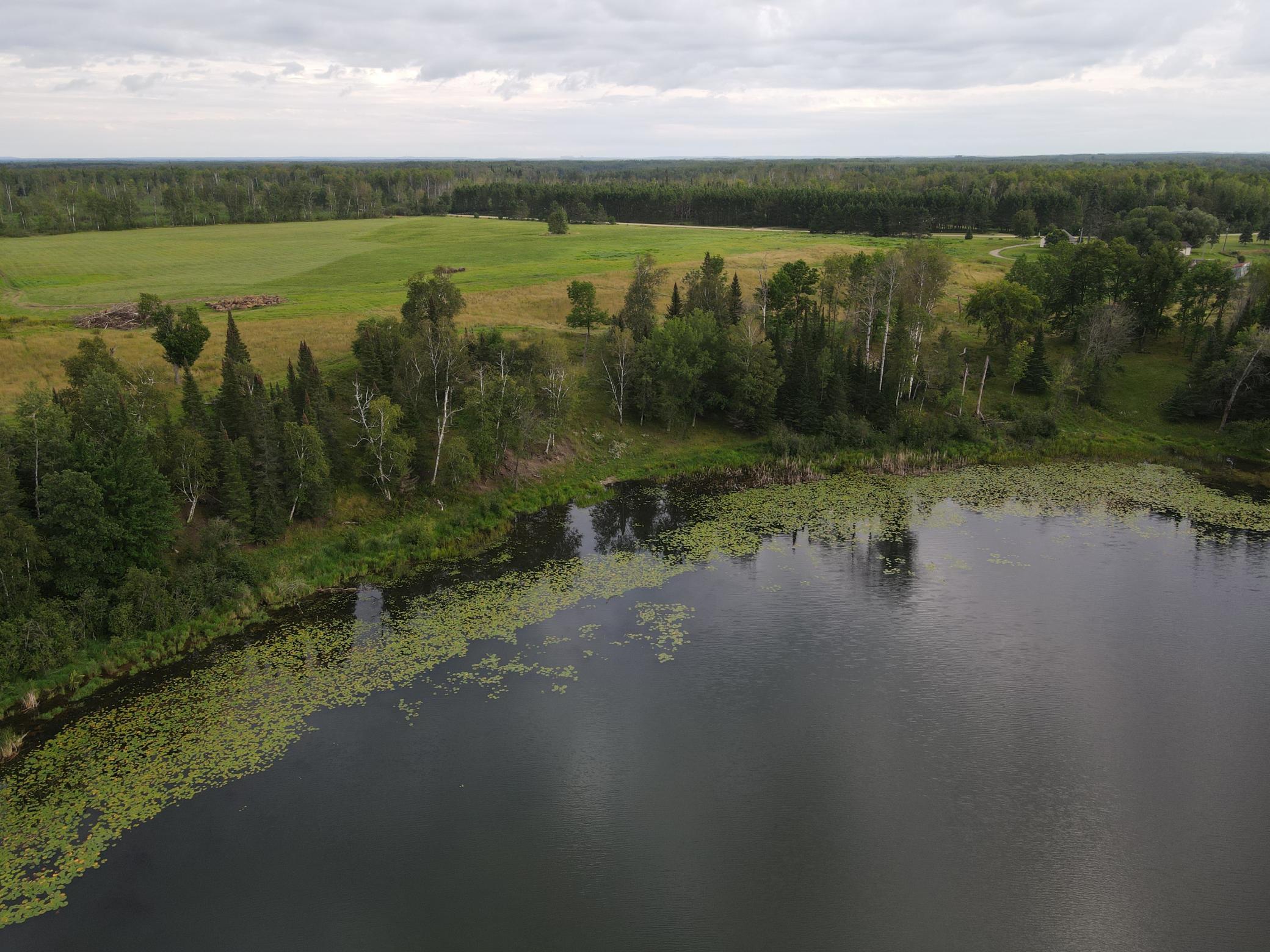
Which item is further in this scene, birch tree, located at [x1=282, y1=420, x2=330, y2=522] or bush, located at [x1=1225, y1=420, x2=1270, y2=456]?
bush, located at [x1=1225, y1=420, x2=1270, y2=456]

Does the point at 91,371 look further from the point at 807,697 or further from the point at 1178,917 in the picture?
the point at 1178,917

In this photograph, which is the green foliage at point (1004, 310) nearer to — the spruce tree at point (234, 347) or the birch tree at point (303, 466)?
the birch tree at point (303, 466)

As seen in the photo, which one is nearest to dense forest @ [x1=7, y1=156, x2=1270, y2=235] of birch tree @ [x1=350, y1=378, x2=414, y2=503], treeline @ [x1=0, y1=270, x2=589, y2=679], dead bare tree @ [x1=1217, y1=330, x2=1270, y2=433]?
dead bare tree @ [x1=1217, y1=330, x2=1270, y2=433]

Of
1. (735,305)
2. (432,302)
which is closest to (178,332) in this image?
(432,302)

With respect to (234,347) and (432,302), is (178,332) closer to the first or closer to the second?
(234,347)

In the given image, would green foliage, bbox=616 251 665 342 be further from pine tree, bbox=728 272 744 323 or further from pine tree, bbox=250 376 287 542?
pine tree, bbox=250 376 287 542
